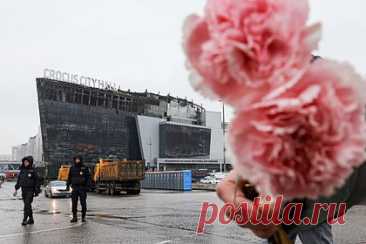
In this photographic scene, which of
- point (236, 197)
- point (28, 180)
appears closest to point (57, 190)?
point (28, 180)

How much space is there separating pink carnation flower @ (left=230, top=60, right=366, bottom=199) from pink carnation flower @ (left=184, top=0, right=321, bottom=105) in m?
0.05

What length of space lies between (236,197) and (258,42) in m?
0.72

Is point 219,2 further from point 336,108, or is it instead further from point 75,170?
point 75,170

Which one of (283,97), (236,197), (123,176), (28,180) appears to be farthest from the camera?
(123,176)

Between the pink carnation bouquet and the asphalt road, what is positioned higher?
the pink carnation bouquet

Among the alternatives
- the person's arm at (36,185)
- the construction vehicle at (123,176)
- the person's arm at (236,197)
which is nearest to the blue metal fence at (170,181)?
the construction vehicle at (123,176)

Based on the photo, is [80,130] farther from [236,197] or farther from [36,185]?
[236,197]

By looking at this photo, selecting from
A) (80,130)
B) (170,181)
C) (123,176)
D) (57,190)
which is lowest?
(57,190)

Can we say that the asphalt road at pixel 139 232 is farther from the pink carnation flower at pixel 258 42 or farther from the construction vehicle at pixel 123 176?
the construction vehicle at pixel 123 176

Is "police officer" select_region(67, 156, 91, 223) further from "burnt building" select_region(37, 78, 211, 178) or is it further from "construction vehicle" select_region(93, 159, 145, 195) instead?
"burnt building" select_region(37, 78, 211, 178)

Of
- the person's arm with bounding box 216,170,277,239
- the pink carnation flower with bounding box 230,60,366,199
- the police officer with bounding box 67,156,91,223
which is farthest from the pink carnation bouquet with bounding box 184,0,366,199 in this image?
the police officer with bounding box 67,156,91,223

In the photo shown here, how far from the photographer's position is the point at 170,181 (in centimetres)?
4169

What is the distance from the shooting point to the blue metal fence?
39562 mm

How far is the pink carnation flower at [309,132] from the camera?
1.05 meters
